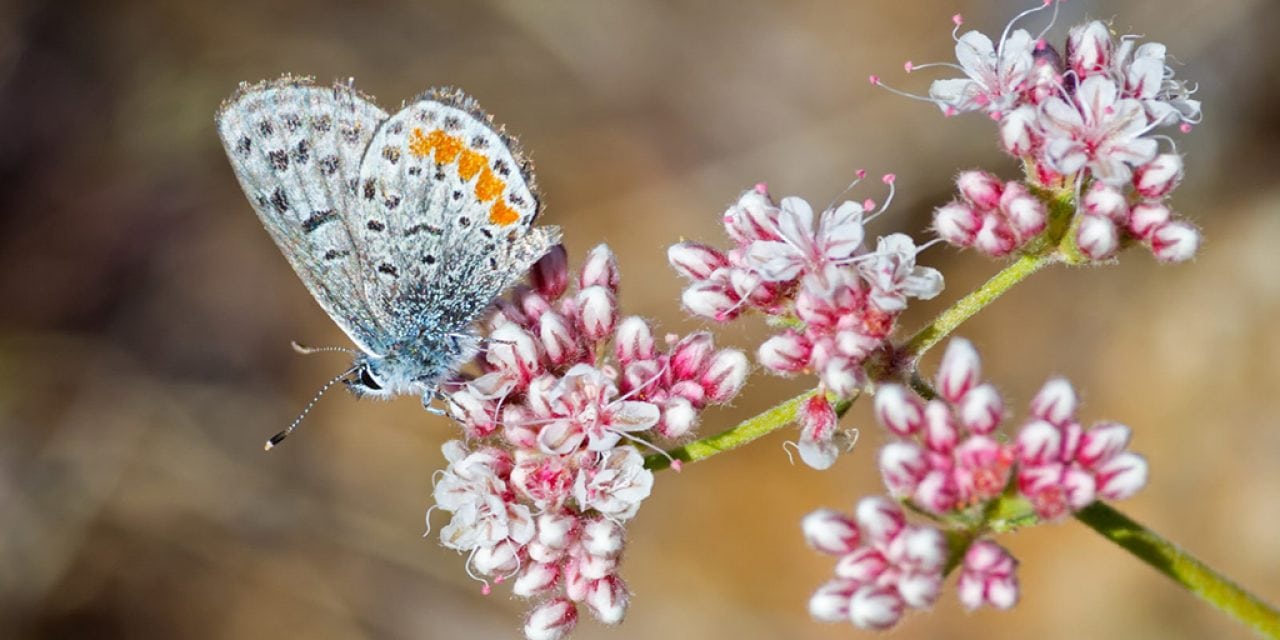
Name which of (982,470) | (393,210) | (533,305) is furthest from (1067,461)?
(393,210)

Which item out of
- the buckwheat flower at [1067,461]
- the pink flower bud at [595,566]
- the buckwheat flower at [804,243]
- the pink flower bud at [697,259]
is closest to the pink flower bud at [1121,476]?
the buckwheat flower at [1067,461]

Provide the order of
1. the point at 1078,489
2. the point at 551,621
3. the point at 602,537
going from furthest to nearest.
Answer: the point at 551,621
the point at 602,537
the point at 1078,489

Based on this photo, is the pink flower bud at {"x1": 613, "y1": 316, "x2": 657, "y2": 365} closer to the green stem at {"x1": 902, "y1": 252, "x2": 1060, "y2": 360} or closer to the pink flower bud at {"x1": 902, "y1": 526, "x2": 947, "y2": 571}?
the green stem at {"x1": 902, "y1": 252, "x2": 1060, "y2": 360}

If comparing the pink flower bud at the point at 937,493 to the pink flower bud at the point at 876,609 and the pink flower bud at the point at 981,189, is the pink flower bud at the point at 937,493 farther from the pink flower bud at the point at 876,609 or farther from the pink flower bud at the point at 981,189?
the pink flower bud at the point at 981,189

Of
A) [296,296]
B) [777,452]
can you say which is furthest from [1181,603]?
[296,296]

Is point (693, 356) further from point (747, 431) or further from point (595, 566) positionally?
point (595, 566)

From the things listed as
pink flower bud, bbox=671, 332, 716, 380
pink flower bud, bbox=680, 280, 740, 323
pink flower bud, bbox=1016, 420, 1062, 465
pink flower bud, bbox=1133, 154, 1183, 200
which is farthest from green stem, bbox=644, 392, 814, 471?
pink flower bud, bbox=1133, 154, 1183, 200
